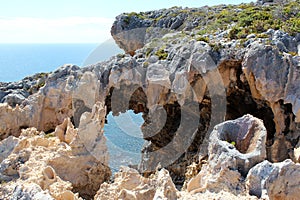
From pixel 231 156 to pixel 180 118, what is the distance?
13.8 m

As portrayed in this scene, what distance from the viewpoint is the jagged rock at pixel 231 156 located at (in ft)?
34.7

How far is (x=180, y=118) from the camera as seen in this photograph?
81.4ft

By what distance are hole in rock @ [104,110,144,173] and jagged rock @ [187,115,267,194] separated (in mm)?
27002

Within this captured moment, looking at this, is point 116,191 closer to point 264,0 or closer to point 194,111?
point 194,111

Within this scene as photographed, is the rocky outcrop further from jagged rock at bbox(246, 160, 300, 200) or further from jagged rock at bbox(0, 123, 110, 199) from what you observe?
jagged rock at bbox(246, 160, 300, 200)

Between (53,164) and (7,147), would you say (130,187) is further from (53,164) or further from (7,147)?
(7,147)

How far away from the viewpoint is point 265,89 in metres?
17.6

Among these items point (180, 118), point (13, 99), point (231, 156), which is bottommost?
point (180, 118)

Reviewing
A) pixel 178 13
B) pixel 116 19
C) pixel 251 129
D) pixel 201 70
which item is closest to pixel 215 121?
pixel 201 70

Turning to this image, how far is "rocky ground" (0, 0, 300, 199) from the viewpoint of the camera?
1102cm

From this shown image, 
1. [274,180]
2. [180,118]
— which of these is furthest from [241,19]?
[274,180]

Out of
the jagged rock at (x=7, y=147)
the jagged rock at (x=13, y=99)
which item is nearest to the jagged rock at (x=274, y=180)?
the jagged rock at (x=7, y=147)

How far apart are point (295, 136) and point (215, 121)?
5756 mm

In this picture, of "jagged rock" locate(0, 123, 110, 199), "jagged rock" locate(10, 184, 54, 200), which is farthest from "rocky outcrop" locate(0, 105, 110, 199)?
Result: "jagged rock" locate(10, 184, 54, 200)
